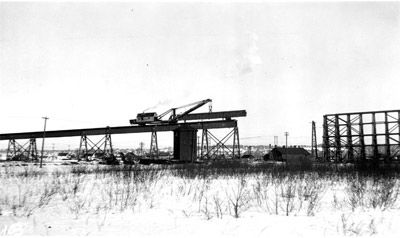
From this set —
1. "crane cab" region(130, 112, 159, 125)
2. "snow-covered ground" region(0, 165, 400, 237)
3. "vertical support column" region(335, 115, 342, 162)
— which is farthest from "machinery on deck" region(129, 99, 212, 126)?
"snow-covered ground" region(0, 165, 400, 237)

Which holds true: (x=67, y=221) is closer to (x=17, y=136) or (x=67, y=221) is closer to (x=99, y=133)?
(x=99, y=133)

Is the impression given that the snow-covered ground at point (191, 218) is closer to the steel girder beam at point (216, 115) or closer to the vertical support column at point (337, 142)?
the steel girder beam at point (216, 115)

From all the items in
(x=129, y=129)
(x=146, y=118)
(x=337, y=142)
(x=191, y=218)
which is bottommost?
(x=191, y=218)

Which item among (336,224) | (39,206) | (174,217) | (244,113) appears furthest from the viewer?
(244,113)

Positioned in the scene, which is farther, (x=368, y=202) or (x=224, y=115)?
(x=224, y=115)

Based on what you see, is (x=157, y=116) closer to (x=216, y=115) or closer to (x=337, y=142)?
(x=216, y=115)

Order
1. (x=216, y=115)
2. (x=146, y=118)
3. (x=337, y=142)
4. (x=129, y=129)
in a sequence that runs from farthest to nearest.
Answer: (x=146, y=118) → (x=337, y=142) → (x=129, y=129) → (x=216, y=115)

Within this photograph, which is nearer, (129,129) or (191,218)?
(191,218)

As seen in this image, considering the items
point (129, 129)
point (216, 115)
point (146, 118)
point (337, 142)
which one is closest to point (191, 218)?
point (216, 115)

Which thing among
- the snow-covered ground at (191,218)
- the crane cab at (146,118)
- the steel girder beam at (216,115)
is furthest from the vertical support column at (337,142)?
the snow-covered ground at (191,218)

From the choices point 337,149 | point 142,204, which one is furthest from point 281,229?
point 337,149

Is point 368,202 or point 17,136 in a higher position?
point 17,136
